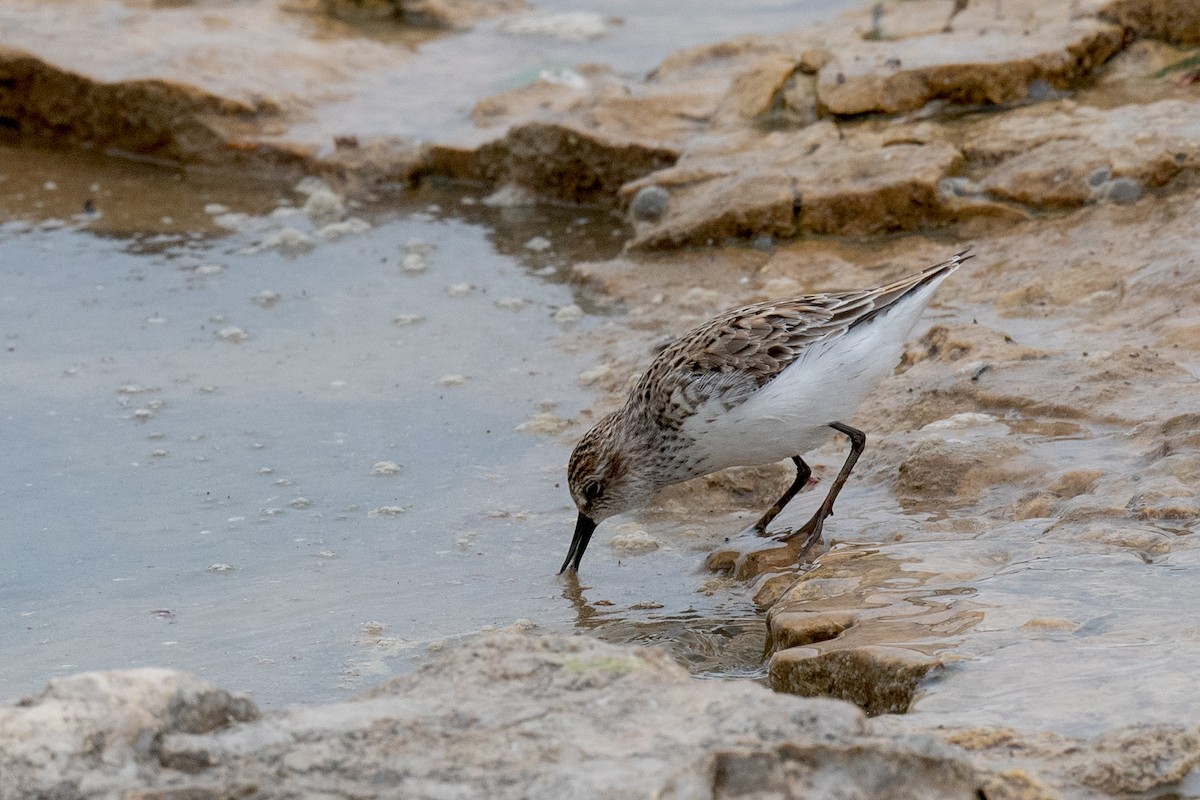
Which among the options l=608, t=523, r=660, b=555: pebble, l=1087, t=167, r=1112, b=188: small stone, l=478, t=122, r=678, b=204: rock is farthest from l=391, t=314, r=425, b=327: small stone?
l=1087, t=167, r=1112, b=188: small stone

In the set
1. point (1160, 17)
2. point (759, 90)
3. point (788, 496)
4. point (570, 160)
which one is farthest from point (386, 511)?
point (1160, 17)

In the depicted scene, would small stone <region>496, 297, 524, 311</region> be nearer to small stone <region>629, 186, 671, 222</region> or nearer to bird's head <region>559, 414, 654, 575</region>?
small stone <region>629, 186, 671, 222</region>

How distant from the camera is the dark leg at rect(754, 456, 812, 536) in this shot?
217 inches

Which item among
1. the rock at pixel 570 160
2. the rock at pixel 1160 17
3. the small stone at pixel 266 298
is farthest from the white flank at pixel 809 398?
the rock at pixel 1160 17

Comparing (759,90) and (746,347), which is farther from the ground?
(759,90)

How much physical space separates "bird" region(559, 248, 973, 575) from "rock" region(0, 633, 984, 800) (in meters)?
2.53

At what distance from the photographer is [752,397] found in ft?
16.7

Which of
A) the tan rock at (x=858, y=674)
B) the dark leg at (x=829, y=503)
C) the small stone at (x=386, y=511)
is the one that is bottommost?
the small stone at (x=386, y=511)

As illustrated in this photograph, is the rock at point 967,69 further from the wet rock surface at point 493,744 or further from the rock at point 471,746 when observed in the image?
the rock at point 471,746

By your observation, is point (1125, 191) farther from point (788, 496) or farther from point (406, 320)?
point (406, 320)

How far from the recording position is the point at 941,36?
9.42 metres

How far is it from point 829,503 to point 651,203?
3758 millimetres

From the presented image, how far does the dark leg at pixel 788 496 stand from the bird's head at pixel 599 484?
452 mm

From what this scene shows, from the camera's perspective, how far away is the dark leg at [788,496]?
5.50 metres
